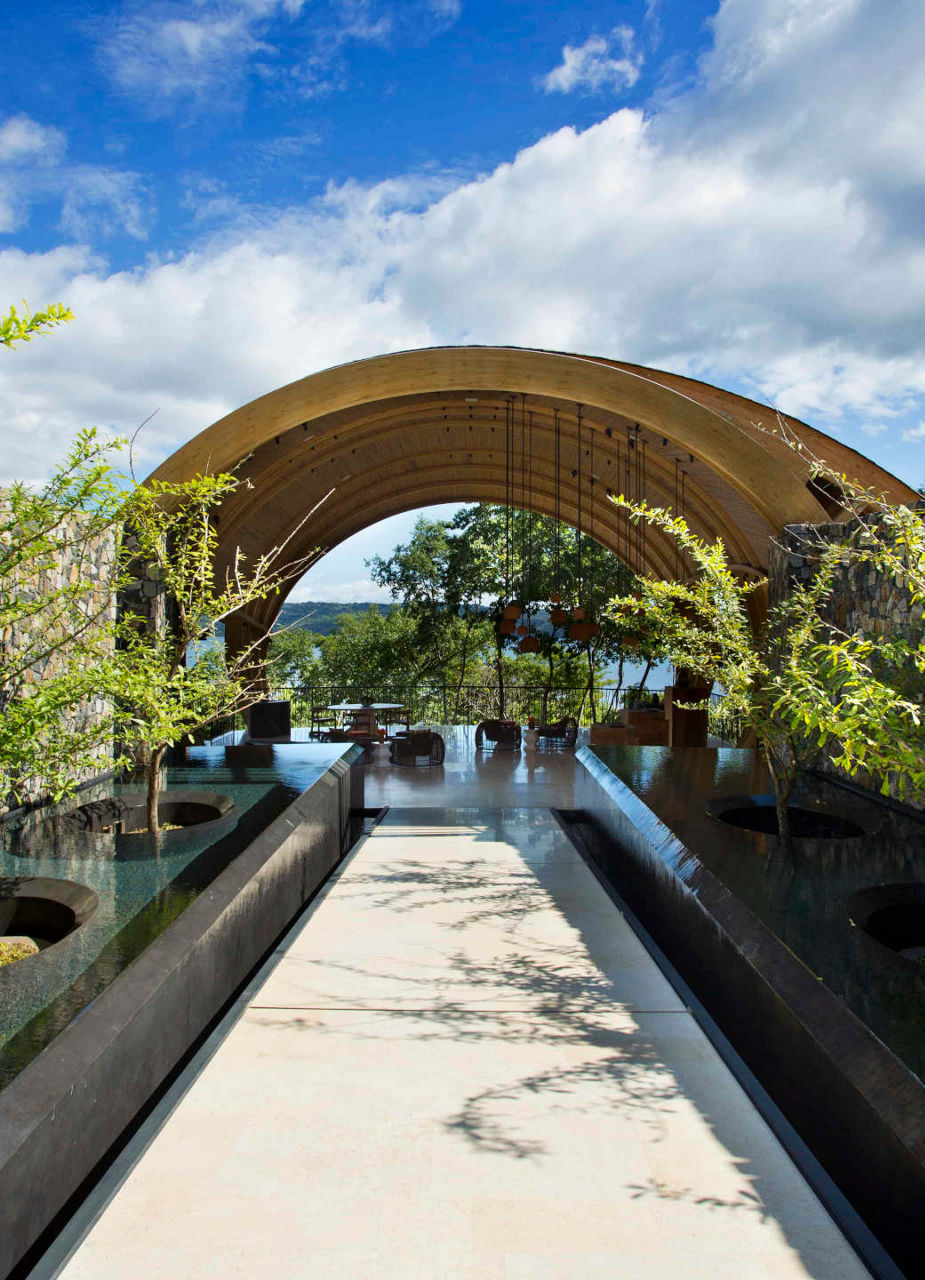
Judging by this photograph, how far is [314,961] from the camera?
14.0ft

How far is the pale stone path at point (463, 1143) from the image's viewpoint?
2.10 meters

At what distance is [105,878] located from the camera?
12.4ft

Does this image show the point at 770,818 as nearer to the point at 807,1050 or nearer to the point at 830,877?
the point at 830,877

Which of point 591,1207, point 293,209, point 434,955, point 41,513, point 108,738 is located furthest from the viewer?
point 293,209

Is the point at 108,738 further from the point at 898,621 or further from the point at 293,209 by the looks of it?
the point at 293,209

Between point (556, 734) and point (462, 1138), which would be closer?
point (462, 1138)

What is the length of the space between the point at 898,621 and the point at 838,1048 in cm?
417

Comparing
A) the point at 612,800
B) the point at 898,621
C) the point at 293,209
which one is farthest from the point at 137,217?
the point at 898,621

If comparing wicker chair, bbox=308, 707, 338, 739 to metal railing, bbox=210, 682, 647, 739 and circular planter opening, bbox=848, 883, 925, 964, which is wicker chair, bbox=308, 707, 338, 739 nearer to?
metal railing, bbox=210, 682, 647, 739

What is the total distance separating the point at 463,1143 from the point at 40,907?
2.15 meters

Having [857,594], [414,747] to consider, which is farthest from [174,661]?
[414,747]

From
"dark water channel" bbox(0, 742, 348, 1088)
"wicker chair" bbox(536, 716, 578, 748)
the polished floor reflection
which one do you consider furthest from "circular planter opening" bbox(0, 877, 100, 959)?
"wicker chair" bbox(536, 716, 578, 748)

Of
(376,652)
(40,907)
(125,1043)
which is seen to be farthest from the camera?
(376,652)

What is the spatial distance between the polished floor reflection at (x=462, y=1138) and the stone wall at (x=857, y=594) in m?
2.58
